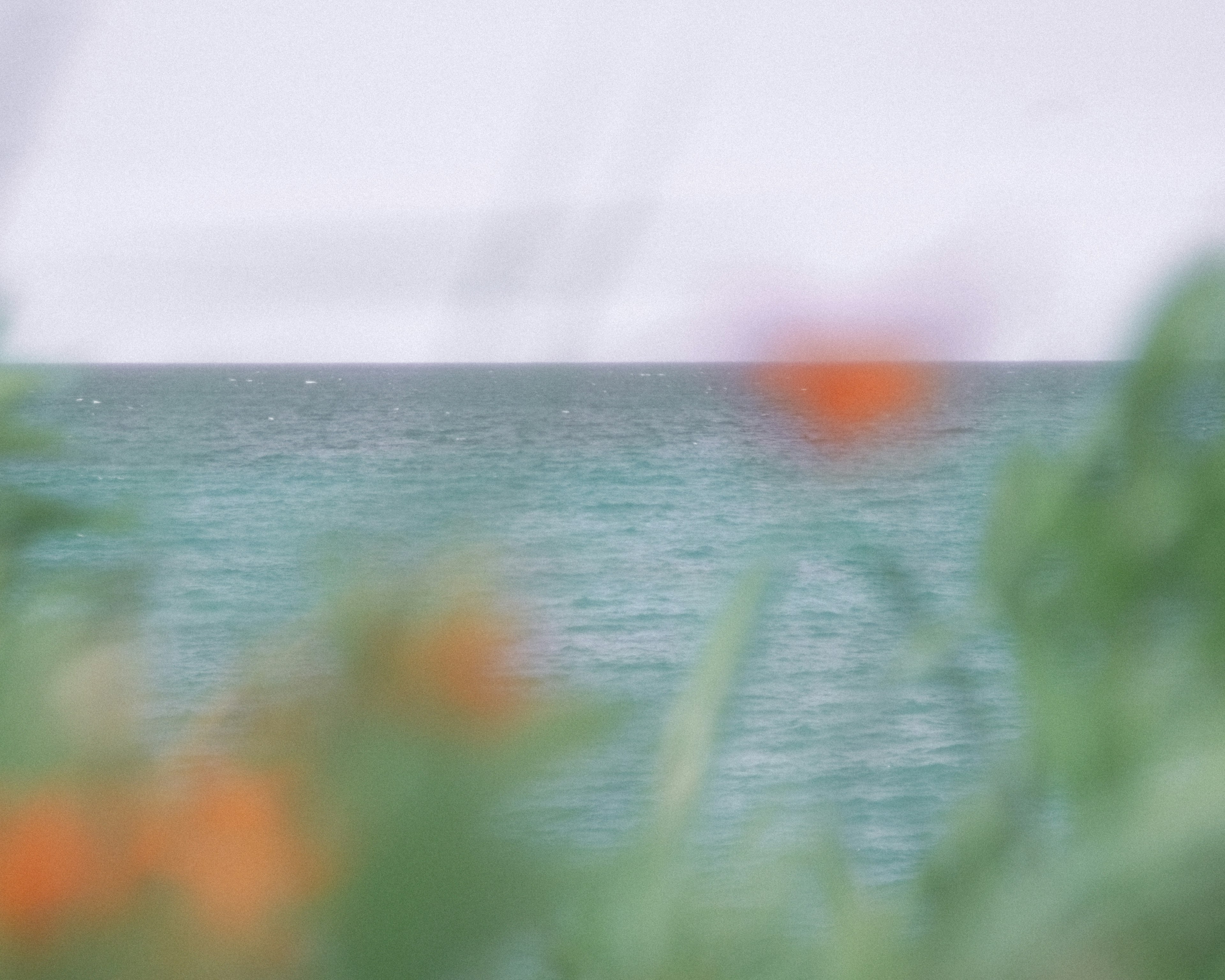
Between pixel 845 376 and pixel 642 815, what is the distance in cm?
5

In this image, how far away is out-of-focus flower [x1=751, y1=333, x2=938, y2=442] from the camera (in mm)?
133

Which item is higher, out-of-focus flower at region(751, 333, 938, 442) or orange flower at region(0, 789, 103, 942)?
out-of-focus flower at region(751, 333, 938, 442)

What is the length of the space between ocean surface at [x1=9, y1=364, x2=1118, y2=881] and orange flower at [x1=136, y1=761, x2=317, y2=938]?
0.02 meters

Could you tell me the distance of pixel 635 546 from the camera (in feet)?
0.47

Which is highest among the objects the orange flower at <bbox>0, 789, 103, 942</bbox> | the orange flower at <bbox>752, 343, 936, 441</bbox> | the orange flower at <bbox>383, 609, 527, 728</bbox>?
the orange flower at <bbox>752, 343, 936, 441</bbox>

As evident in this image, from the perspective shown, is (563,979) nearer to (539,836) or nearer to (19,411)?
(539,836)

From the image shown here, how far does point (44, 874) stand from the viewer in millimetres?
100

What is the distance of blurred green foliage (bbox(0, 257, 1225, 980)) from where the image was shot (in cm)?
10

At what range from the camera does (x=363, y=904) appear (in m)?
0.10

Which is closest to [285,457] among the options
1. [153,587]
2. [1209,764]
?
[153,587]

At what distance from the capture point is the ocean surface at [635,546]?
0.41ft

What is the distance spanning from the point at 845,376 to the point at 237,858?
68mm

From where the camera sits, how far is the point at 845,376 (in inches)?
5.2

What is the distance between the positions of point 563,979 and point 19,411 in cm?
16
